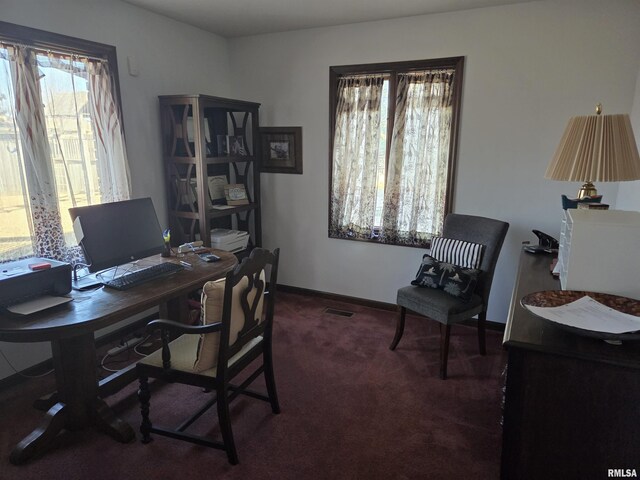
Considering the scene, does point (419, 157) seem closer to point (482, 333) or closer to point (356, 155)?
point (356, 155)

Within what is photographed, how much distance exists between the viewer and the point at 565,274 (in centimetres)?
171

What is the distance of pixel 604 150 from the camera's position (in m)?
1.83

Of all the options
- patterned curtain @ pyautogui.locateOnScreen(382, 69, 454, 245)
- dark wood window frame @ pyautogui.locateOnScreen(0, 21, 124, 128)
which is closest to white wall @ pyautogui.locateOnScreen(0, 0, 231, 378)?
dark wood window frame @ pyautogui.locateOnScreen(0, 21, 124, 128)

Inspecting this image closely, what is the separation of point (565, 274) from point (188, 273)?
1925 mm

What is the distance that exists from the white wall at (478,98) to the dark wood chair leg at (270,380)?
5.70ft

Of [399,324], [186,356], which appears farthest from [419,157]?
[186,356]

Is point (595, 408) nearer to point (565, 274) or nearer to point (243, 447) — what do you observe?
point (565, 274)

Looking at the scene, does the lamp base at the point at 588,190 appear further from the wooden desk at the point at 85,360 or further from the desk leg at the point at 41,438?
the desk leg at the point at 41,438

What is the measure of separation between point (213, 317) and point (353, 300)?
2.25 metres

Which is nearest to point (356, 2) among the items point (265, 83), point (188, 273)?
point (265, 83)

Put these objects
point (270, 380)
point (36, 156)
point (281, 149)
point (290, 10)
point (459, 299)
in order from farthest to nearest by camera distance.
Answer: point (281, 149) → point (290, 10) → point (459, 299) → point (36, 156) → point (270, 380)

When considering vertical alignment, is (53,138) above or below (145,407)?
above

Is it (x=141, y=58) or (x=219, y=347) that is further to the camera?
(x=141, y=58)

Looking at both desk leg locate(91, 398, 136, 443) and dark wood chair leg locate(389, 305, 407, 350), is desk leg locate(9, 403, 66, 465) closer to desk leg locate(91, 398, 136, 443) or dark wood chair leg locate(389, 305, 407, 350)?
desk leg locate(91, 398, 136, 443)
